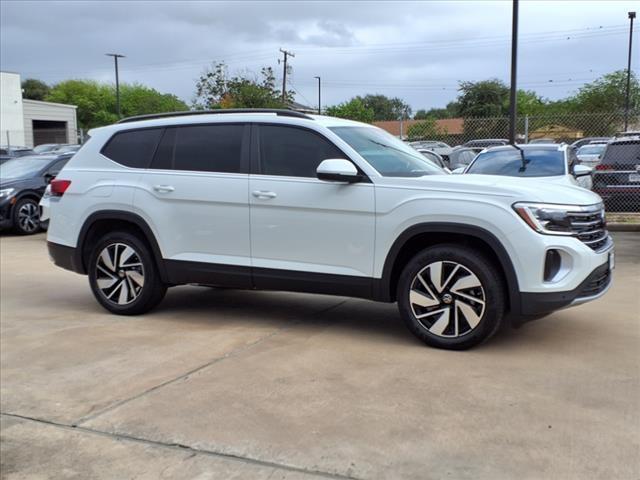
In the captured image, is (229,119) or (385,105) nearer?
(229,119)

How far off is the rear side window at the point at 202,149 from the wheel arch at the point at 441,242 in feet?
5.31

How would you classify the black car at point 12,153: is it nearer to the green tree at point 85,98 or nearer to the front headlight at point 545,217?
the front headlight at point 545,217

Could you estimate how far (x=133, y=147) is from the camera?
643 centimetres

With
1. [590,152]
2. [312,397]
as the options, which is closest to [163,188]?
[312,397]

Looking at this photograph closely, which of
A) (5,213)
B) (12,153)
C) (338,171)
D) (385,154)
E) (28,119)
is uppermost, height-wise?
(28,119)

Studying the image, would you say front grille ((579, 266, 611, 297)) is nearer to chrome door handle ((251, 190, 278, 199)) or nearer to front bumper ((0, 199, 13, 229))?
chrome door handle ((251, 190, 278, 199))

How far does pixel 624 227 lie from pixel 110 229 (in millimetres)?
8560

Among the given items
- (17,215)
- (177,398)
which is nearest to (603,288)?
(177,398)

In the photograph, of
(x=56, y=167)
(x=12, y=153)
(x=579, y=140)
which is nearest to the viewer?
(x=56, y=167)

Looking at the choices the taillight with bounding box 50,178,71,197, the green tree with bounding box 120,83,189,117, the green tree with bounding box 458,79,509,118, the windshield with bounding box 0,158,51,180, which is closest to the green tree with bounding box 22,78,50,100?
the green tree with bounding box 120,83,189,117

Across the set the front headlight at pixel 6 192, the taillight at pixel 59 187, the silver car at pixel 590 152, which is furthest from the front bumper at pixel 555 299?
the silver car at pixel 590 152

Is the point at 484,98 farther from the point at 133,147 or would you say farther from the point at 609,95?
the point at 133,147

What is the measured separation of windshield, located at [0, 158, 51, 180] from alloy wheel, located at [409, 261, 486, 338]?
10894 mm

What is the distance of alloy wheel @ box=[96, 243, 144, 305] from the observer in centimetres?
628
